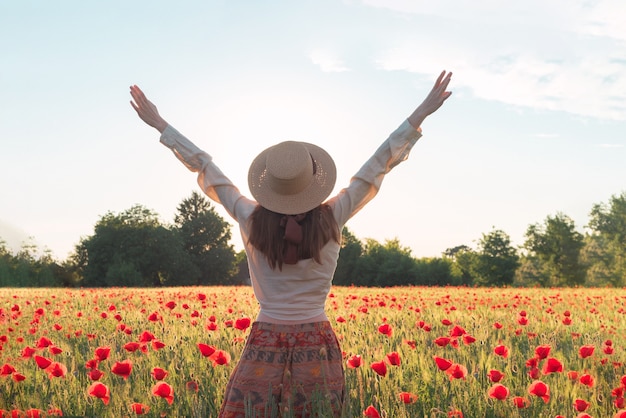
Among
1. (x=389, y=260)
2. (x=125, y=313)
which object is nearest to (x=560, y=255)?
(x=389, y=260)

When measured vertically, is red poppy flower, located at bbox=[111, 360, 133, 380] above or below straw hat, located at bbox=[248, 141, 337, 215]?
below

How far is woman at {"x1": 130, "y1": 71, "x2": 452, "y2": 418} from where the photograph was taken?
11.8 feet

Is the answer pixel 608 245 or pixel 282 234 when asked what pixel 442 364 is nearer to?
pixel 282 234

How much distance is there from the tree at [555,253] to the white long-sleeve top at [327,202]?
6899cm

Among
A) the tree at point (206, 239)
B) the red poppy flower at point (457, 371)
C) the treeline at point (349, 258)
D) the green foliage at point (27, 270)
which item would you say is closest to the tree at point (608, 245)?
the treeline at point (349, 258)

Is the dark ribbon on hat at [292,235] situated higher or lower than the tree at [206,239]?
lower

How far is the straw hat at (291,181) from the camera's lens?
362cm

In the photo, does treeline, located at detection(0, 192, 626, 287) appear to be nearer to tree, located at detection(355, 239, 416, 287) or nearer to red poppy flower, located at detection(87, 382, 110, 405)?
tree, located at detection(355, 239, 416, 287)

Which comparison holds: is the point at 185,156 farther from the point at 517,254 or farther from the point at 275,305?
the point at 517,254

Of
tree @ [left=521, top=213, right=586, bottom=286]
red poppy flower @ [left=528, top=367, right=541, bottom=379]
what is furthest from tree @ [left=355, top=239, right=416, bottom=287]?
red poppy flower @ [left=528, top=367, right=541, bottom=379]

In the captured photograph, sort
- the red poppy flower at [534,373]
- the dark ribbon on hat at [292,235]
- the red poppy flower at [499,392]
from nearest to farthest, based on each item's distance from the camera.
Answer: the dark ribbon on hat at [292,235] → the red poppy flower at [499,392] → the red poppy flower at [534,373]

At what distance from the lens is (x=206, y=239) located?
237 feet

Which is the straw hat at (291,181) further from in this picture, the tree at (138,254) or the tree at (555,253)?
the tree at (555,253)

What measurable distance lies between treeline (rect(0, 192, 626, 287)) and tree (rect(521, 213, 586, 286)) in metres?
0.11
